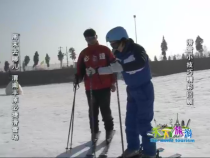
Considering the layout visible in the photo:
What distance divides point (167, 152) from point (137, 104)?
98cm

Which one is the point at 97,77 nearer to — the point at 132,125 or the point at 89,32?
the point at 89,32

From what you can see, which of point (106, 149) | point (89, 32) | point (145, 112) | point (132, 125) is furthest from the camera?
point (89, 32)

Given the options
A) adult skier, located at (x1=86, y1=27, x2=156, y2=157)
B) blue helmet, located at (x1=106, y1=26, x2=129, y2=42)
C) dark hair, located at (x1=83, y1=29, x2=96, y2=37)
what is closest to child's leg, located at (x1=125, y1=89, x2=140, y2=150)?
adult skier, located at (x1=86, y1=27, x2=156, y2=157)

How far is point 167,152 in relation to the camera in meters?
3.60

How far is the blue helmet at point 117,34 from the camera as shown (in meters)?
3.13

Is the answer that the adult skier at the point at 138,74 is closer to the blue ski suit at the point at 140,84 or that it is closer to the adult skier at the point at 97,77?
the blue ski suit at the point at 140,84

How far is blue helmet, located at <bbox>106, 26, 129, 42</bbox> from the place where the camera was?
3131 mm

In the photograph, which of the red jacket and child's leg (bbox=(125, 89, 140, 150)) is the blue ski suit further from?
the red jacket

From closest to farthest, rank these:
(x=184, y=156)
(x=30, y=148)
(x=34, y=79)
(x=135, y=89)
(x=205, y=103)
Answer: (x=135, y=89), (x=184, y=156), (x=30, y=148), (x=205, y=103), (x=34, y=79)

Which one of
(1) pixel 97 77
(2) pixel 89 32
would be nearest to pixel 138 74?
(1) pixel 97 77

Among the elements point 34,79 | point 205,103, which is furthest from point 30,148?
point 34,79

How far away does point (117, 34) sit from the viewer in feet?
10.3

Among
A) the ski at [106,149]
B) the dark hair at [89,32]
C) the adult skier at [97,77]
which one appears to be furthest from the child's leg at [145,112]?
Result: the dark hair at [89,32]

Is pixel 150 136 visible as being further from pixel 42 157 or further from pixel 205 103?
pixel 205 103
